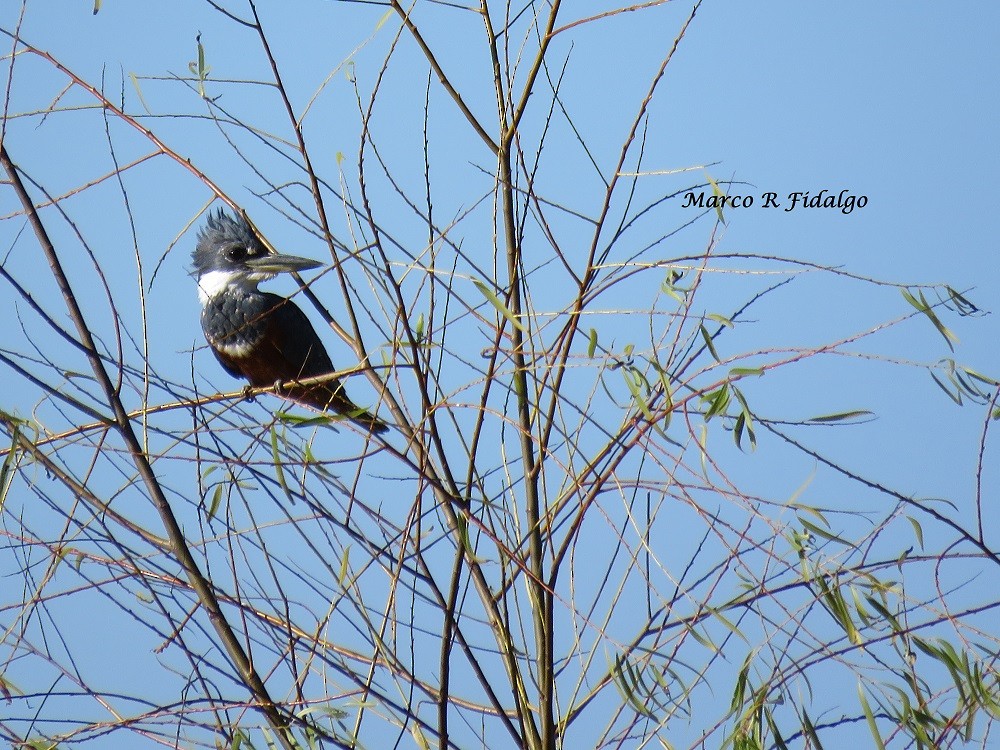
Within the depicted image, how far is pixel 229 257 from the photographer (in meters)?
3.14

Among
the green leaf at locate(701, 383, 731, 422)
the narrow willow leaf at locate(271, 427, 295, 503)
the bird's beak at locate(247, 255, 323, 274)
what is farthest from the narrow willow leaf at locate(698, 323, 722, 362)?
the bird's beak at locate(247, 255, 323, 274)

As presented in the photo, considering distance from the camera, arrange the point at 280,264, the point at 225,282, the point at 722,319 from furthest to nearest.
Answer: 1. the point at 225,282
2. the point at 280,264
3. the point at 722,319

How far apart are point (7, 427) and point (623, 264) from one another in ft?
2.80

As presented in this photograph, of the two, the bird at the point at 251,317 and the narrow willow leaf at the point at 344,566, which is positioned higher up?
the bird at the point at 251,317

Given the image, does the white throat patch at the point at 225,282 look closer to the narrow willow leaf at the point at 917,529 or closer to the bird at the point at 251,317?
the bird at the point at 251,317

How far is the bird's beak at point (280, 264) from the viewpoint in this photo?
280cm

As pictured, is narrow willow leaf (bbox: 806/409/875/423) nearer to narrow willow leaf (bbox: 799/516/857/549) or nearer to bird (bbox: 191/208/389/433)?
narrow willow leaf (bbox: 799/516/857/549)

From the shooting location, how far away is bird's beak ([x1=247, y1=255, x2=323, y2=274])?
2803 millimetres

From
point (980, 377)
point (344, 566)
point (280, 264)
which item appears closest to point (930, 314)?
point (980, 377)

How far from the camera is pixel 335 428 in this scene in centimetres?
153

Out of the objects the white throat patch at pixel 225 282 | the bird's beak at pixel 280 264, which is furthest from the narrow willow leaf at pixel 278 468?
the white throat patch at pixel 225 282

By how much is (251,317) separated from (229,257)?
0.93ft

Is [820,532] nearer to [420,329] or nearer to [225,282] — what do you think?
[420,329]

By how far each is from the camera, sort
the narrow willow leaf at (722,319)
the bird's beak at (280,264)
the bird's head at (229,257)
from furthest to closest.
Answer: the bird's head at (229,257), the bird's beak at (280,264), the narrow willow leaf at (722,319)
